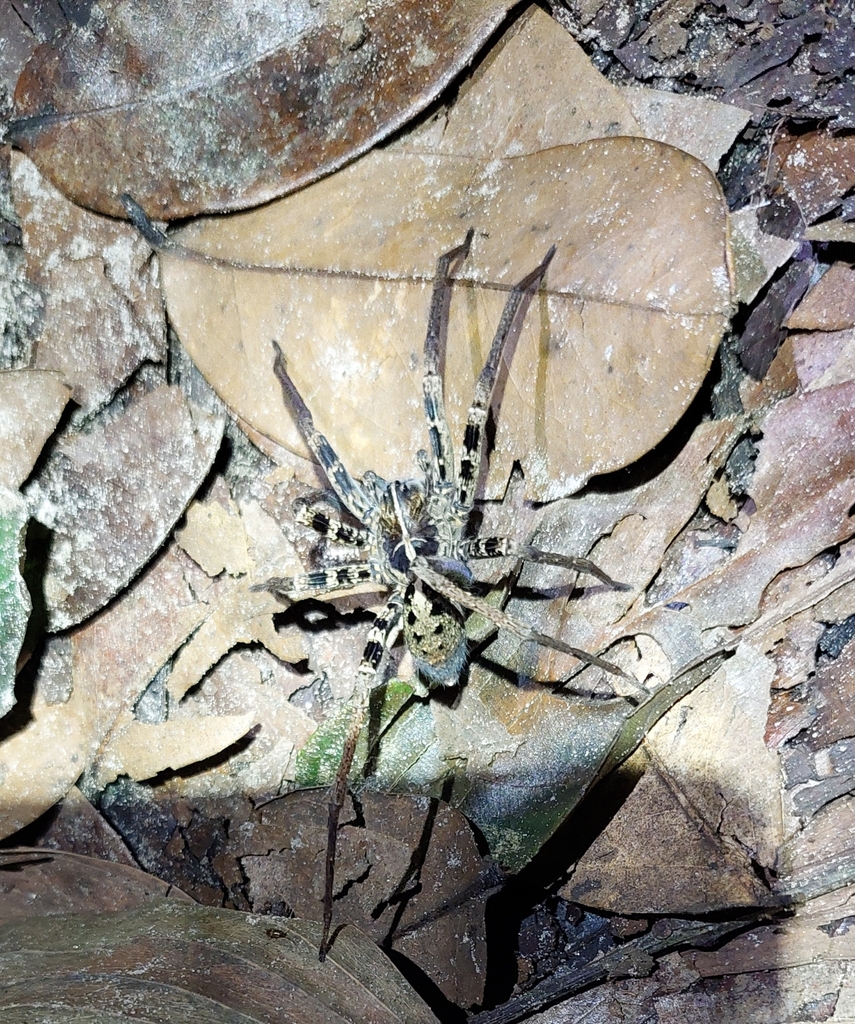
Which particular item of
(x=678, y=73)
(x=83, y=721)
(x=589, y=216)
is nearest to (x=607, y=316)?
(x=589, y=216)

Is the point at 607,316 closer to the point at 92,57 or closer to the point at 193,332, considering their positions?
the point at 193,332

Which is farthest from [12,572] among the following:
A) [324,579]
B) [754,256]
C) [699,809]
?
[754,256]

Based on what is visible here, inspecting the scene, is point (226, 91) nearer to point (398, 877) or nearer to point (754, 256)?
point (754, 256)

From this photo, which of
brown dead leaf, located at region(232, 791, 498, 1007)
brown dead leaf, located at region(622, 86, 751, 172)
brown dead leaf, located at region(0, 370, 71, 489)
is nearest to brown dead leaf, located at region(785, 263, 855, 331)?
brown dead leaf, located at region(622, 86, 751, 172)

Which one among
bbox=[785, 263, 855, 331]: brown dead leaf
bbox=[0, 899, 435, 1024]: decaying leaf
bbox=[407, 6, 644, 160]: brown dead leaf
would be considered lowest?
bbox=[0, 899, 435, 1024]: decaying leaf

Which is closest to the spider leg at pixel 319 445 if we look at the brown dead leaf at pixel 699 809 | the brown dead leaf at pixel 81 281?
the brown dead leaf at pixel 81 281

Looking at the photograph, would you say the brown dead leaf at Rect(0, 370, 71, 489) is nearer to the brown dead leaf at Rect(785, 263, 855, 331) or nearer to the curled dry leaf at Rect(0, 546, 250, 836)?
the curled dry leaf at Rect(0, 546, 250, 836)

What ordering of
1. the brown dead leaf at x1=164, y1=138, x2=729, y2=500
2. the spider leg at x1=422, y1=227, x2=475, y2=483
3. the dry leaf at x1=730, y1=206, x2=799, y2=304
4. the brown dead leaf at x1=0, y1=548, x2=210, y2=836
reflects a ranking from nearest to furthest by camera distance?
the brown dead leaf at x1=164, y1=138, x2=729, y2=500
the dry leaf at x1=730, y1=206, x2=799, y2=304
the spider leg at x1=422, y1=227, x2=475, y2=483
the brown dead leaf at x1=0, y1=548, x2=210, y2=836
